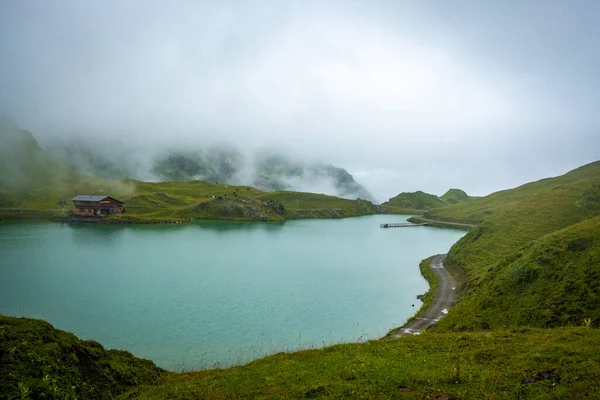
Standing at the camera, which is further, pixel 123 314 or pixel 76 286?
pixel 76 286

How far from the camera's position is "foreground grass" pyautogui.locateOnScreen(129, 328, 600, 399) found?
15.0m

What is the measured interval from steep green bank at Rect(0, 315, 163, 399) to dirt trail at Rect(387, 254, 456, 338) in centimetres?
2995

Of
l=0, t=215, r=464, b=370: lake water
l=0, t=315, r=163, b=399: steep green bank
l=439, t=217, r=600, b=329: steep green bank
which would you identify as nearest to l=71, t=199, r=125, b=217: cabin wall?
l=0, t=215, r=464, b=370: lake water

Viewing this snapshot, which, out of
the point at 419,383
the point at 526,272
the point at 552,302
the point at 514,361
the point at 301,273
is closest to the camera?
the point at 419,383

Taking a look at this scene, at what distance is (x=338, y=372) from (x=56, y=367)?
46.3 ft

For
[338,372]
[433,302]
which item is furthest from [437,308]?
[338,372]

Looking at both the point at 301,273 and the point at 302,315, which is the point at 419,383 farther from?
the point at 301,273

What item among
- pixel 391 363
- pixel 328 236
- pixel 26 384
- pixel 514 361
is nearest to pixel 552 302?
pixel 514 361

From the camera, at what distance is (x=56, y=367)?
1648 centimetres

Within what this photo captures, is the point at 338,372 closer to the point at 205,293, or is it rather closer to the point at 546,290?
the point at 546,290

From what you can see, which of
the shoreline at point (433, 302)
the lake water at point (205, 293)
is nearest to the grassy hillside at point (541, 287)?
the shoreline at point (433, 302)

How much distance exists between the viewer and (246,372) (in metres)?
21.5

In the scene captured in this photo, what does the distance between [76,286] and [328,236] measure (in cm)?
10630

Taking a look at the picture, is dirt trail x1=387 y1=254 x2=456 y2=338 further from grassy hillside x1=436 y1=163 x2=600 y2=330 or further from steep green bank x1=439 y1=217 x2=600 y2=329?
steep green bank x1=439 y1=217 x2=600 y2=329
